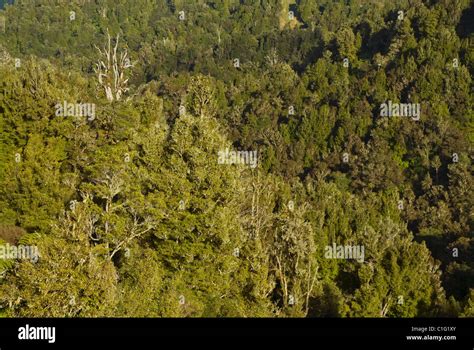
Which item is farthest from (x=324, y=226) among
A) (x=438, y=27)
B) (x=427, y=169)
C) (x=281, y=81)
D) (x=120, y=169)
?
(x=281, y=81)

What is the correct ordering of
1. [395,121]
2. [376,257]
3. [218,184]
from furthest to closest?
1. [395,121]
2. [376,257]
3. [218,184]

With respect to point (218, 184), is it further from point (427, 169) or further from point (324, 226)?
point (427, 169)

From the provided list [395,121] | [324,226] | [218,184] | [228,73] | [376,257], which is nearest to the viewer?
[218,184]

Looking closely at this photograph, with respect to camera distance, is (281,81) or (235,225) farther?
(281,81)

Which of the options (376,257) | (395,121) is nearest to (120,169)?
(376,257)

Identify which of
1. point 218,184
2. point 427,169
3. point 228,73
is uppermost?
point 228,73
